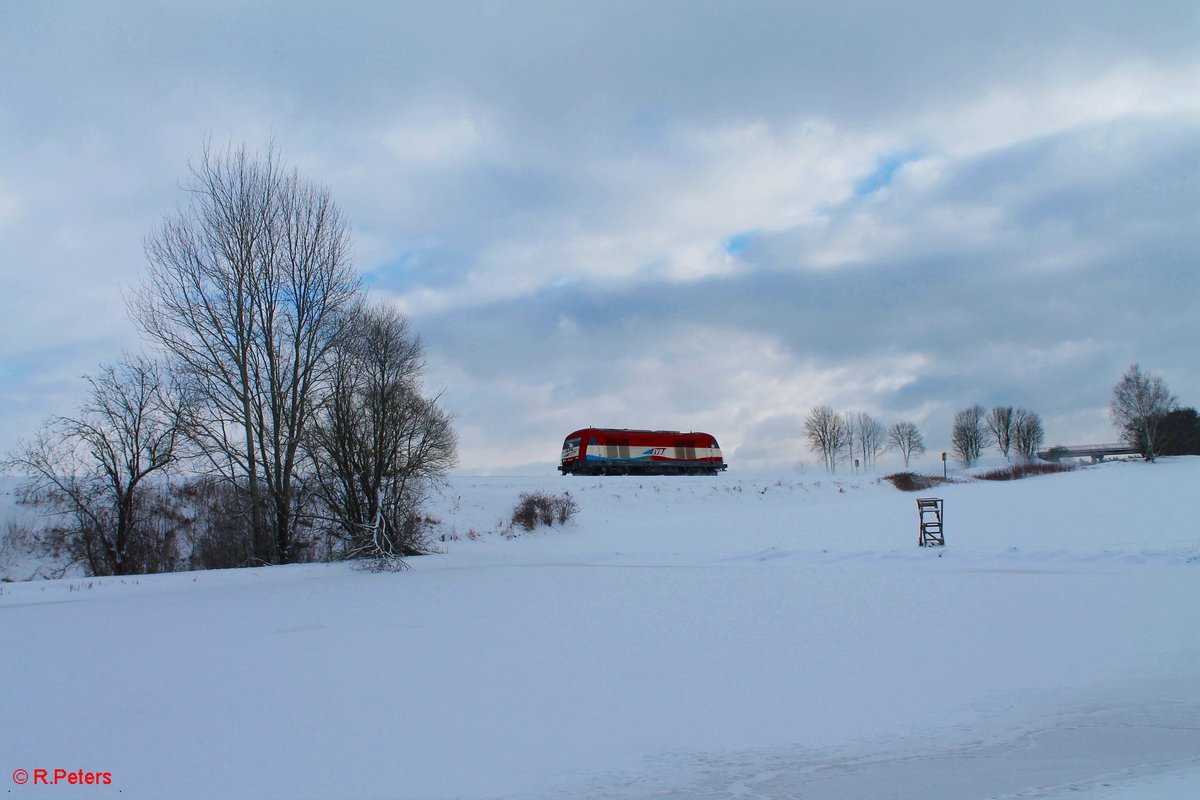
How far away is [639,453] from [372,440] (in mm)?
26487

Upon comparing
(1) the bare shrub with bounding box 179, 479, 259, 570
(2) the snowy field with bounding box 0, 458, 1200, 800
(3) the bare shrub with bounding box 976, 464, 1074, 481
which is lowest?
(3) the bare shrub with bounding box 976, 464, 1074, 481

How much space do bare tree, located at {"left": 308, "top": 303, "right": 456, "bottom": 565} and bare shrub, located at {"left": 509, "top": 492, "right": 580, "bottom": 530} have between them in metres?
8.59

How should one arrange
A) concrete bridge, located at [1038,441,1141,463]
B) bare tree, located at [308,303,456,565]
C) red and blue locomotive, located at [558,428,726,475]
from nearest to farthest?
bare tree, located at [308,303,456,565], red and blue locomotive, located at [558,428,726,475], concrete bridge, located at [1038,441,1141,463]

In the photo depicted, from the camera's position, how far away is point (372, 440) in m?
23.5

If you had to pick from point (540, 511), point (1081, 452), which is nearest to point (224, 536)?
point (540, 511)

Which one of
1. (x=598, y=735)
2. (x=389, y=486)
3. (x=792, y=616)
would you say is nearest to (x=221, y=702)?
(x=598, y=735)

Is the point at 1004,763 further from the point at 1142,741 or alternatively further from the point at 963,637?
the point at 963,637

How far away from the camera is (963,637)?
34.0 feet

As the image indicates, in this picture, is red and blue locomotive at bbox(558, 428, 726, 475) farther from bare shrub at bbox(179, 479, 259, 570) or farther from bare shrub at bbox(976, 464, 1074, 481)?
bare shrub at bbox(179, 479, 259, 570)

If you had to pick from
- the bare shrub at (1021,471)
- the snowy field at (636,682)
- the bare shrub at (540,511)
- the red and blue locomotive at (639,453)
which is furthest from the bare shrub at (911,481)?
the snowy field at (636,682)

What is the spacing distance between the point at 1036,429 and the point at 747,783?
106462 millimetres

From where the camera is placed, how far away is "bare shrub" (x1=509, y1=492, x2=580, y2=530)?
33125mm

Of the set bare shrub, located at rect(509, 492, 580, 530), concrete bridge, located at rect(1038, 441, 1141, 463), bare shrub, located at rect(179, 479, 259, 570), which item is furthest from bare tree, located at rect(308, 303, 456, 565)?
concrete bridge, located at rect(1038, 441, 1141, 463)

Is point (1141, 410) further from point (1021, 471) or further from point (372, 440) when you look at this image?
point (372, 440)
